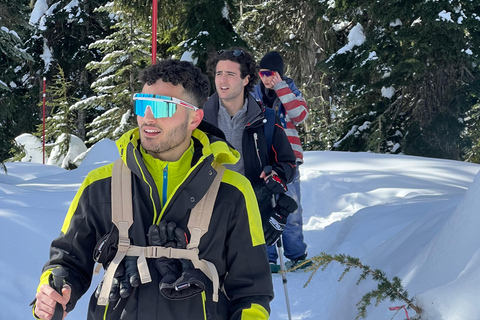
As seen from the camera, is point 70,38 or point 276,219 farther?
point 70,38

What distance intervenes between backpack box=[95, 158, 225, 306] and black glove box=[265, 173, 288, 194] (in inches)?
92.5

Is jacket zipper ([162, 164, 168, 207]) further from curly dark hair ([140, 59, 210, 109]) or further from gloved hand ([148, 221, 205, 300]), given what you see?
curly dark hair ([140, 59, 210, 109])

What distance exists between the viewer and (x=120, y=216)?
226cm

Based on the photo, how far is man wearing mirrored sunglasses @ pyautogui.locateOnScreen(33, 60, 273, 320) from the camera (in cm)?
222

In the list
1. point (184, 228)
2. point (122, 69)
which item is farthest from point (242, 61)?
point (122, 69)

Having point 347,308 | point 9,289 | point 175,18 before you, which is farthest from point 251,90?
point 175,18

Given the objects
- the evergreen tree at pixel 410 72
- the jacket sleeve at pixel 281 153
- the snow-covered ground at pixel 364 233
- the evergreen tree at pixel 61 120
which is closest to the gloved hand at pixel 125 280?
the snow-covered ground at pixel 364 233

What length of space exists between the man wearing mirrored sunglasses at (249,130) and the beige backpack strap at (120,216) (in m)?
2.40

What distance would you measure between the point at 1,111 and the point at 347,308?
9.76 metres

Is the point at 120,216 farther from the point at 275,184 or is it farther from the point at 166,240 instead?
the point at 275,184

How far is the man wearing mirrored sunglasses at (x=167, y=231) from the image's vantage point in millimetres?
2223

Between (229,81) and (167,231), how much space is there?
266 cm

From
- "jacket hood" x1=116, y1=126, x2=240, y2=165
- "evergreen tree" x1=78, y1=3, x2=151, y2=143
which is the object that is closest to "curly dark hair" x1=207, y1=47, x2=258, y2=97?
"jacket hood" x1=116, y1=126, x2=240, y2=165

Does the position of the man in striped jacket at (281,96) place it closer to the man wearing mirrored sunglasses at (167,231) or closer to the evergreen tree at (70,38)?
the man wearing mirrored sunglasses at (167,231)
